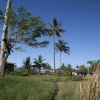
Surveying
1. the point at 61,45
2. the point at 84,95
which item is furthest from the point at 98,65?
the point at 61,45

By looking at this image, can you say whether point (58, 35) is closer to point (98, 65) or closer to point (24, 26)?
point (24, 26)

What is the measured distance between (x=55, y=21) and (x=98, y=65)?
149 ft

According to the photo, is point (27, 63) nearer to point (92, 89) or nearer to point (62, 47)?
point (62, 47)

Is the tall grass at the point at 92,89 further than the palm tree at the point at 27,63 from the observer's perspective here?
No

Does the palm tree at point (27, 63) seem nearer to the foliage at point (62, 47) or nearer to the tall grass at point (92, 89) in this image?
the foliage at point (62, 47)

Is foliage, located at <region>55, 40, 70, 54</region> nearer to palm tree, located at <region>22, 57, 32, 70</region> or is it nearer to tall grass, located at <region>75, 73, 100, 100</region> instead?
palm tree, located at <region>22, 57, 32, 70</region>

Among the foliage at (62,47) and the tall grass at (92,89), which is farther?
the foliage at (62,47)

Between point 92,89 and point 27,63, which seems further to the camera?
point 27,63

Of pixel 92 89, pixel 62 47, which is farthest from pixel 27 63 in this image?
pixel 92 89

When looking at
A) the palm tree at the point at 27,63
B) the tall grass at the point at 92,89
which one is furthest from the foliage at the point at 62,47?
the tall grass at the point at 92,89

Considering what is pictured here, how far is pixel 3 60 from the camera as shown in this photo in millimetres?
19562

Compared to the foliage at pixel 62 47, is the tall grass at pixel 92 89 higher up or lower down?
lower down

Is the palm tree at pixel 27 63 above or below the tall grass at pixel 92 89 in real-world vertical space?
above

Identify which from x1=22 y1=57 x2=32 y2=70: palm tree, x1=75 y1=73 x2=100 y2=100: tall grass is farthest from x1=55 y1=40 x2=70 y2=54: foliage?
x1=75 y1=73 x2=100 y2=100: tall grass
